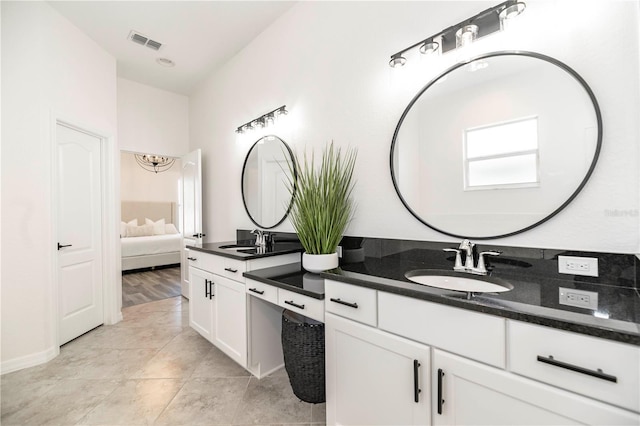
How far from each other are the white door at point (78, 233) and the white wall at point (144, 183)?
4.27m

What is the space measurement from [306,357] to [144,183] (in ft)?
23.7

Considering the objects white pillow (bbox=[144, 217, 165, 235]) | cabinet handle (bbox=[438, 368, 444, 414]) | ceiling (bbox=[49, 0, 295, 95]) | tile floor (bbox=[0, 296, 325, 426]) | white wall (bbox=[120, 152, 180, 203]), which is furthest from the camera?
white wall (bbox=[120, 152, 180, 203])

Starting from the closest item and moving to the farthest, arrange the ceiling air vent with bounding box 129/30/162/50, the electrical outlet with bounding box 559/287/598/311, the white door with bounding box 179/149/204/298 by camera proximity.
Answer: the electrical outlet with bounding box 559/287/598/311 → the ceiling air vent with bounding box 129/30/162/50 → the white door with bounding box 179/149/204/298

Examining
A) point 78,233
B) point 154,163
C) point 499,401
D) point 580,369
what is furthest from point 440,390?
point 154,163

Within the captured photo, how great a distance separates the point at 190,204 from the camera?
12.2 ft

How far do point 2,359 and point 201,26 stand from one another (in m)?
3.27

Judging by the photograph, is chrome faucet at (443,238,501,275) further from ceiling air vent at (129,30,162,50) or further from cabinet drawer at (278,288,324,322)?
ceiling air vent at (129,30,162,50)

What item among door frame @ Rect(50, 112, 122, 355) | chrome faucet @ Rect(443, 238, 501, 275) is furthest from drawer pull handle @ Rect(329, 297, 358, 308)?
door frame @ Rect(50, 112, 122, 355)

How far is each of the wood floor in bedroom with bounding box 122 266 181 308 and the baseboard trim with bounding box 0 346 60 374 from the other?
1262 millimetres

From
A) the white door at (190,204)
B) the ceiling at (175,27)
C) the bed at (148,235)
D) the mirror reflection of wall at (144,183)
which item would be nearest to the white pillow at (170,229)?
the bed at (148,235)

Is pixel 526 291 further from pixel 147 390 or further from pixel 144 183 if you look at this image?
pixel 144 183

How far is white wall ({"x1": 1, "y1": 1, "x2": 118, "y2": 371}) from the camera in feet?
7.13

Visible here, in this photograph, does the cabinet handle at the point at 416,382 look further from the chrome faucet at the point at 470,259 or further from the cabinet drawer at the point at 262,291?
the cabinet drawer at the point at 262,291

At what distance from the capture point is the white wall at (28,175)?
7.13ft
